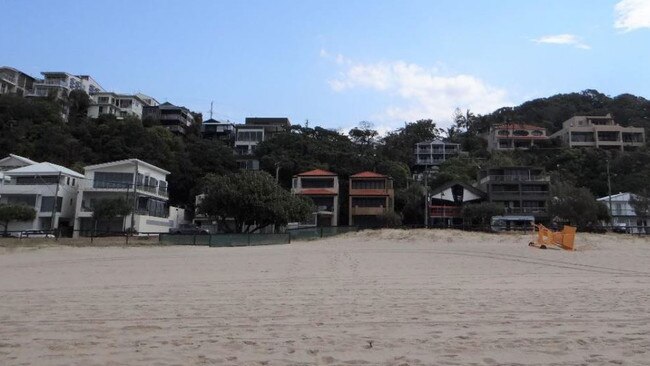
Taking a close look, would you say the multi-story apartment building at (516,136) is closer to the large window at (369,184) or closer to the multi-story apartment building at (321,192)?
the large window at (369,184)

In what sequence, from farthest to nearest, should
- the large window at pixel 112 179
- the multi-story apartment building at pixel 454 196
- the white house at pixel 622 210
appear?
the multi-story apartment building at pixel 454 196, the white house at pixel 622 210, the large window at pixel 112 179

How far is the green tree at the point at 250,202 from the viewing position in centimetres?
4412

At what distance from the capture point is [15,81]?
10606cm

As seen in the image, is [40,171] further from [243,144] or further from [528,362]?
[528,362]

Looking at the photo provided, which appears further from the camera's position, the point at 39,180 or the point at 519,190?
the point at 519,190

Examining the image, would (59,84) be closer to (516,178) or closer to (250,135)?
(250,135)

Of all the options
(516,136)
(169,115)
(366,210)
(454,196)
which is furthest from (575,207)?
(169,115)

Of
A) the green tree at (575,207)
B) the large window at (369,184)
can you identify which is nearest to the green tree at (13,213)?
the large window at (369,184)

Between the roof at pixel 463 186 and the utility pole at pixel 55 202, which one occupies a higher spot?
the roof at pixel 463 186

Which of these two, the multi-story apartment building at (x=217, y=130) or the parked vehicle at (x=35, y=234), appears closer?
the parked vehicle at (x=35, y=234)

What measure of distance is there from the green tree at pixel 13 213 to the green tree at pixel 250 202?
63.9 feet

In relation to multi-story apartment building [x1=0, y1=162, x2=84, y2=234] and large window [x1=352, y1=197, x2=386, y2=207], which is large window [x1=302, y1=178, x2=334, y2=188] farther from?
multi-story apartment building [x1=0, y1=162, x2=84, y2=234]

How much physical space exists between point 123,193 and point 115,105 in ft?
184

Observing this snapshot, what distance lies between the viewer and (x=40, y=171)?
184 feet
